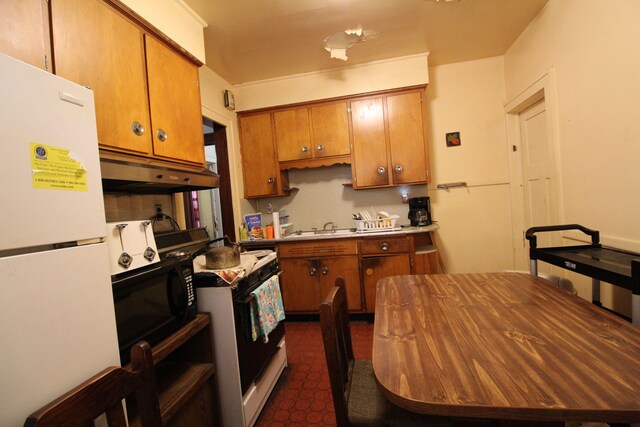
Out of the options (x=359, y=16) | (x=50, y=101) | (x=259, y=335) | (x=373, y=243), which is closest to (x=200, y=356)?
(x=259, y=335)

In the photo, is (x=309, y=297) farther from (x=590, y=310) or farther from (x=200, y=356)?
(x=590, y=310)

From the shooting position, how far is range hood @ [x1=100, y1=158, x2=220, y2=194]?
1114 millimetres

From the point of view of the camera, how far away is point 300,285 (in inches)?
113

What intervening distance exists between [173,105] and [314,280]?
193cm

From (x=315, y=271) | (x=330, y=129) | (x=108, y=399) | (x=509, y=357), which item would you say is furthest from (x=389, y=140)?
(x=108, y=399)

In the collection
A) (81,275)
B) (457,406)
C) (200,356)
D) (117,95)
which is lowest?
(200,356)

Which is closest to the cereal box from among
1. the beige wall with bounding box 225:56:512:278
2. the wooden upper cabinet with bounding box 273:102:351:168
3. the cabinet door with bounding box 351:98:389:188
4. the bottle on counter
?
the bottle on counter

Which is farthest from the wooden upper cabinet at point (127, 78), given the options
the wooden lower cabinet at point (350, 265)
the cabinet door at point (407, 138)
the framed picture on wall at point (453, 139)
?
the framed picture on wall at point (453, 139)

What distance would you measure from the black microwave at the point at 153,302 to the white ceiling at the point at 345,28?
180cm

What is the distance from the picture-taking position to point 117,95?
1331 mm

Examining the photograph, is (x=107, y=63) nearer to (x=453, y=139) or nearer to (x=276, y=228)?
(x=276, y=228)

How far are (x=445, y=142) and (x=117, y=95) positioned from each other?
3.01 m

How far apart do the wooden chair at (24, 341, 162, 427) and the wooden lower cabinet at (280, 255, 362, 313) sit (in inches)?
81.7

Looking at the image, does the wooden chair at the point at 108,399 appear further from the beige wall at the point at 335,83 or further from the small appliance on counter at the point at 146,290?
the beige wall at the point at 335,83
